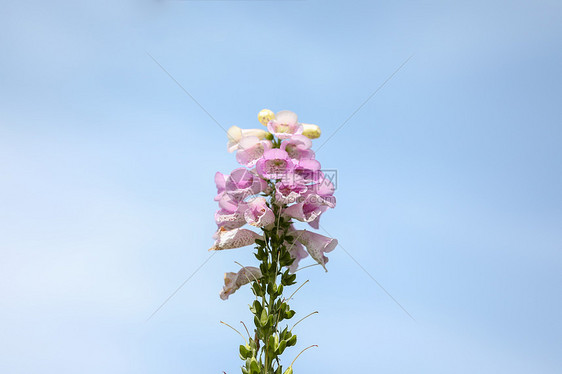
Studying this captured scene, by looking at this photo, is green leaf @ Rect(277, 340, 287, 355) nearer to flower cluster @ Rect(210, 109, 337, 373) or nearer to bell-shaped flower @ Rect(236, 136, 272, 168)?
flower cluster @ Rect(210, 109, 337, 373)

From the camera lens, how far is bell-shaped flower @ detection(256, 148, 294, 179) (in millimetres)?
3271

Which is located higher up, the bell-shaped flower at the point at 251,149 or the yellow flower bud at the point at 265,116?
the yellow flower bud at the point at 265,116

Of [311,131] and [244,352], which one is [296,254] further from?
[311,131]

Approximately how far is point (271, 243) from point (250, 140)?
0.81 meters

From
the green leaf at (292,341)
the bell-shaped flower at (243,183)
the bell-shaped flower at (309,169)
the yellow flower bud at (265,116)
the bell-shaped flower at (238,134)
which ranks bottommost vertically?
the green leaf at (292,341)

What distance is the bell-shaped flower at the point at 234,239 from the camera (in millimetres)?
3369

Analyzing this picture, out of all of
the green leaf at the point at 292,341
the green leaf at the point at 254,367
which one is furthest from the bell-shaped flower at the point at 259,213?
the green leaf at the point at 254,367

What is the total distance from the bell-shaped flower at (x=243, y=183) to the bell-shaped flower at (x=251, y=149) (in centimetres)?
9

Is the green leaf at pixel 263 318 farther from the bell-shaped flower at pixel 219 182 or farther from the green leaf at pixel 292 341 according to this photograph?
the bell-shaped flower at pixel 219 182

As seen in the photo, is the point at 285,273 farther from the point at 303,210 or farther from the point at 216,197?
the point at 216,197

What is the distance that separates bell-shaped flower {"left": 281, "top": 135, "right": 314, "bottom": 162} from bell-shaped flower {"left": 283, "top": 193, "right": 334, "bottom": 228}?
1.13 ft

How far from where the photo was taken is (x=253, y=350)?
3.06m

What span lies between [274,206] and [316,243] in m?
0.43

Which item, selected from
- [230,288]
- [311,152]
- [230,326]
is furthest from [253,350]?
[311,152]
